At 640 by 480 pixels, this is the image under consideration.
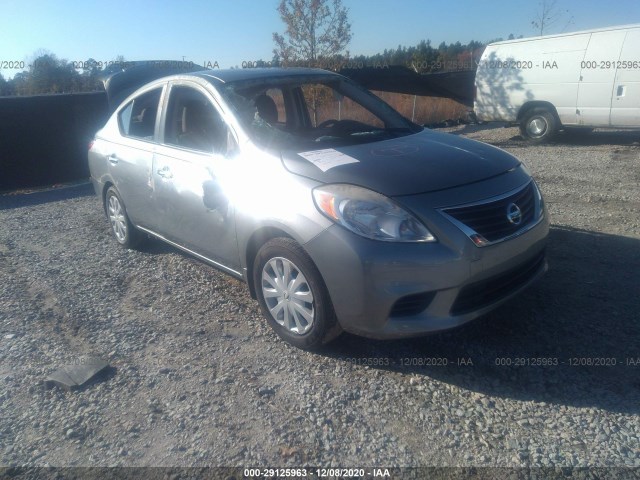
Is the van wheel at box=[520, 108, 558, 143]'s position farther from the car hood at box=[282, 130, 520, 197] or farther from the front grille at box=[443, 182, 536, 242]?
the front grille at box=[443, 182, 536, 242]

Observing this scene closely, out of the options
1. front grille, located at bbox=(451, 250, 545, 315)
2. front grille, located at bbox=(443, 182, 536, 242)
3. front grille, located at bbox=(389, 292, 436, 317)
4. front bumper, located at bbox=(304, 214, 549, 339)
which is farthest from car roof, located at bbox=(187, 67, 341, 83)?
front grille, located at bbox=(451, 250, 545, 315)

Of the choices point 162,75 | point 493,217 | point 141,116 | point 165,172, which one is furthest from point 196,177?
point 162,75

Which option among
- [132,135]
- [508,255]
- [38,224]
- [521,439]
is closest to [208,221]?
[132,135]

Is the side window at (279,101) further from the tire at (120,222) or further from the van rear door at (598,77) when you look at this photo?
the van rear door at (598,77)

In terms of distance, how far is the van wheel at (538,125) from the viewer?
37.6 ft

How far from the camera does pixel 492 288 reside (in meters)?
3.18

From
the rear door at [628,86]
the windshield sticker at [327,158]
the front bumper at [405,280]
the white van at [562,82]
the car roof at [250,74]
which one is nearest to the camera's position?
the front bumper at [405,280]

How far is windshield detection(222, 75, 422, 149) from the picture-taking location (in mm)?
3879

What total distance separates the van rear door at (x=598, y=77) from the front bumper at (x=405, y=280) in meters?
8.92

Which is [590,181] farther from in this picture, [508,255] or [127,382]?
[127,382]

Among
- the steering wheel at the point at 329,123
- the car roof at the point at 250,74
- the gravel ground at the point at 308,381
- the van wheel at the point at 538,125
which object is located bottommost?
the gravel ground at the point at 308,381

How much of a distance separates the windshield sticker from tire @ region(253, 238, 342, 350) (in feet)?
1.71

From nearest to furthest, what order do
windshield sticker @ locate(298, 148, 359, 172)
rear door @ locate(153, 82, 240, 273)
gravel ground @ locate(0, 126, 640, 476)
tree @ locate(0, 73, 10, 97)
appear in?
gravel ground @ locate(0, 126, 640, 476), windshield sticker @ locate(298, 148, 359, 172), rear door @ locate(153, 82, 240, 273), tree @ locate(0, 73, 10, 97)

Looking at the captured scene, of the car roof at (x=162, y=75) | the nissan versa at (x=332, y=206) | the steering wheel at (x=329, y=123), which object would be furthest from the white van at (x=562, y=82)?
the steering wheel at (x=329, y=123)
